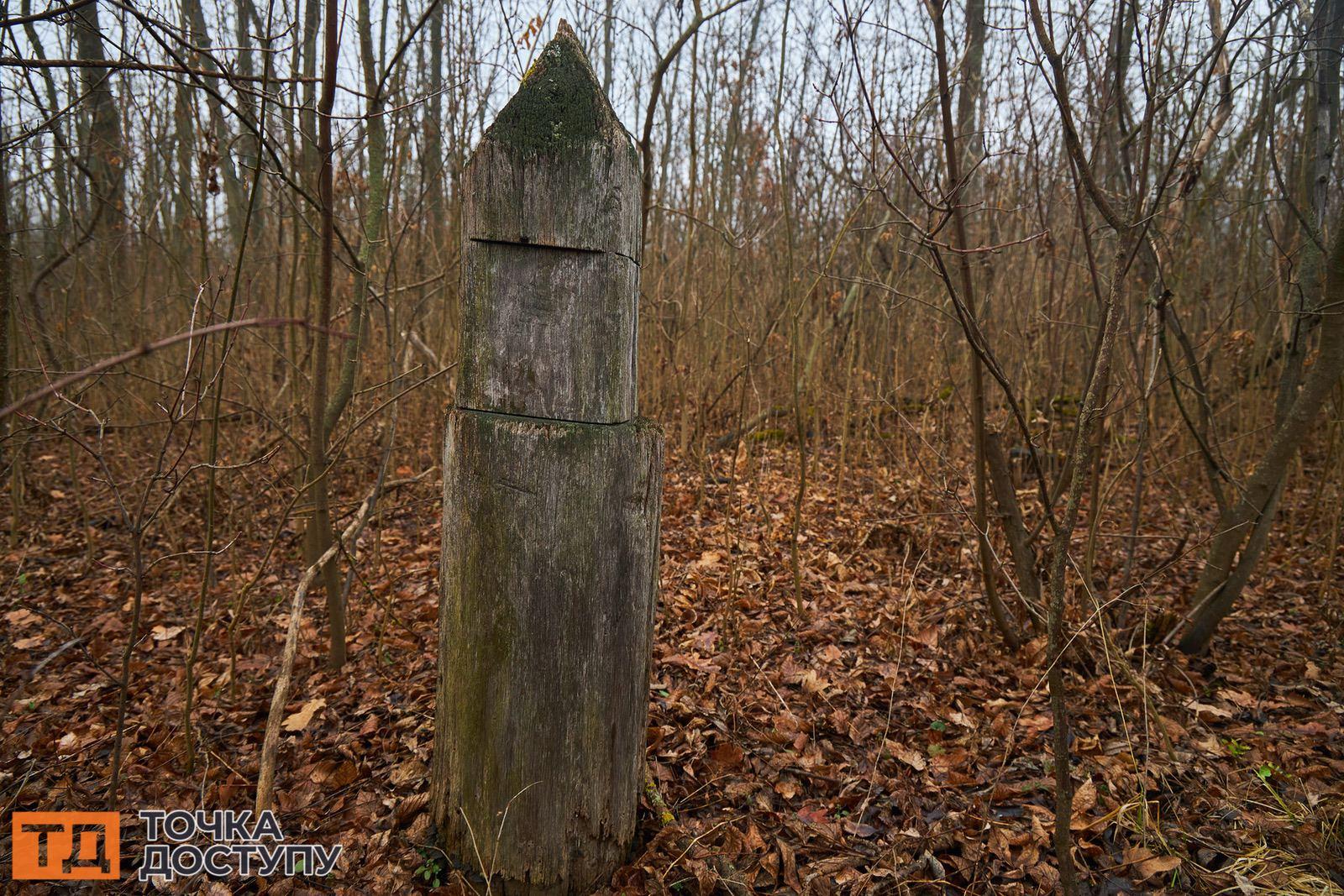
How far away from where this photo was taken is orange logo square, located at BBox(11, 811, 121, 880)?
1.91 meters

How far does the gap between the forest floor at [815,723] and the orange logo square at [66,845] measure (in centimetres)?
5

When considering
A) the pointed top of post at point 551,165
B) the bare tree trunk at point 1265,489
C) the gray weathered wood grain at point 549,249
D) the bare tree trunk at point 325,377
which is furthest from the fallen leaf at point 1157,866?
the bare tree trunk at point 325,377

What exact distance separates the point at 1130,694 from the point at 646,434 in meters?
2.37

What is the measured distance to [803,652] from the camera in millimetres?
3111

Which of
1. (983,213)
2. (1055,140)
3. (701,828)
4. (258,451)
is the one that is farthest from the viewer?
(983,213)

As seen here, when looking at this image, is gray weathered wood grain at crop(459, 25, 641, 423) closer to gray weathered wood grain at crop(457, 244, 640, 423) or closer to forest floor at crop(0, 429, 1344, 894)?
gray weathered wood grain at crop(457, 244, 640, 423)

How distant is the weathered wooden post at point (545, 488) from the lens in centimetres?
154

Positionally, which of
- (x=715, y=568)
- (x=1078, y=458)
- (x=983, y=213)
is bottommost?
(x=715, y=568)

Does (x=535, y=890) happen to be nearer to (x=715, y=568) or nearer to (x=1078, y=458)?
(x=1078, y=458)

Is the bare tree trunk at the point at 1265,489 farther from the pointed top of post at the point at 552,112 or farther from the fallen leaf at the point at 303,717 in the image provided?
the fallen leaf at the point at 303,717

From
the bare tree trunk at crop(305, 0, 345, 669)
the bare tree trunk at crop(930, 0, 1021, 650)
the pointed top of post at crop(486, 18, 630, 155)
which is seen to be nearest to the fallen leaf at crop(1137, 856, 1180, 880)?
the bare tree trunk at crop(930, 0, 1021, 650)

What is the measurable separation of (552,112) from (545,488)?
81 cm

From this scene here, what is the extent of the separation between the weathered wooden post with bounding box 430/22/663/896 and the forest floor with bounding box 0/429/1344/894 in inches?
13.3

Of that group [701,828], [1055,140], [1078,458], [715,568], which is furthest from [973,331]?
[1055,140]
